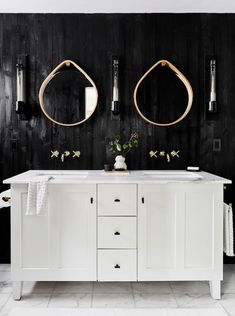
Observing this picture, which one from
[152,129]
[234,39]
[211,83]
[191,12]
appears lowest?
[152,129]

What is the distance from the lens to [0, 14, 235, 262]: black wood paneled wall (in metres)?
3.25

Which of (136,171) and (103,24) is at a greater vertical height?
(103,24)

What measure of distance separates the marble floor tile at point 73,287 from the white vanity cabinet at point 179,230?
1.53 feet

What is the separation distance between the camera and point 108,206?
8.40ft

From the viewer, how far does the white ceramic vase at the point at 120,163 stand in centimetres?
310

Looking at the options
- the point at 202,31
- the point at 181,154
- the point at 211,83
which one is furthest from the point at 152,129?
the point at 202,31

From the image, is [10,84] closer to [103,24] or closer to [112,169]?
[103,24]

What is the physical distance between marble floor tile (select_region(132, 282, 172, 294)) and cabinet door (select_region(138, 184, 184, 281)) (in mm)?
223

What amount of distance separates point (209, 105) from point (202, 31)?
2.24ft

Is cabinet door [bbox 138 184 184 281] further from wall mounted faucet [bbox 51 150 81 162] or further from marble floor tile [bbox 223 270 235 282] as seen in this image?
wall mounted faucet [bbox 51 150 81 162]

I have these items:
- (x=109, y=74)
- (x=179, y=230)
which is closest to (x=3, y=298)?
(x=179, y=230)

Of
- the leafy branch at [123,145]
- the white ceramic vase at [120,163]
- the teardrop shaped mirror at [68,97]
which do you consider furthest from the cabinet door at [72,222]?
the teardrop shaped mirror at [68,97]

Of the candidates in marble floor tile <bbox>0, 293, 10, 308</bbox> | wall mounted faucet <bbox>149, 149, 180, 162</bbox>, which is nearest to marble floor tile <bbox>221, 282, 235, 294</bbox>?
wall mounted faucet <bbox>149, 149, 180, 162</bbox>

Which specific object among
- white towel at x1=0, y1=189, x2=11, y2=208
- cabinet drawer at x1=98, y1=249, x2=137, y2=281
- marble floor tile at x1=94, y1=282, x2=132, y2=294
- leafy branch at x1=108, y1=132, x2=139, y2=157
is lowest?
marble floor tile at x1=94, y1=282, x2=132, y2=294
